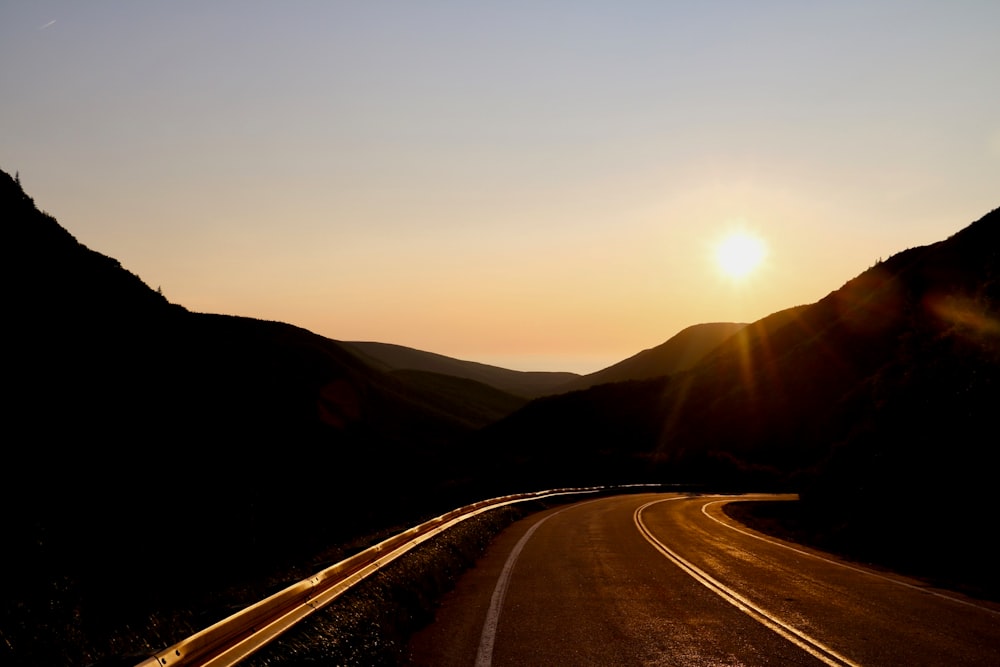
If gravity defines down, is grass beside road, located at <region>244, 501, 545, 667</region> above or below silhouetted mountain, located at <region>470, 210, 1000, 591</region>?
below

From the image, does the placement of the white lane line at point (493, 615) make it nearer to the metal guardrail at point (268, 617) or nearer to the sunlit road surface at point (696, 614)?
the sunlit road surface at point (696, 614)

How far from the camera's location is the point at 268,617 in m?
6.86

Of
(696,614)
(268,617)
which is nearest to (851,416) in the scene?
(696,614)

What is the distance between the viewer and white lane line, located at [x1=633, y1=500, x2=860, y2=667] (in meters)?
7.90

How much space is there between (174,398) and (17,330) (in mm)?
10230

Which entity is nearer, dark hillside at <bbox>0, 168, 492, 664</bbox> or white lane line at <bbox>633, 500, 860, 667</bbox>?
white lane line at <bbox>633, 500, 860, 667</bbox>

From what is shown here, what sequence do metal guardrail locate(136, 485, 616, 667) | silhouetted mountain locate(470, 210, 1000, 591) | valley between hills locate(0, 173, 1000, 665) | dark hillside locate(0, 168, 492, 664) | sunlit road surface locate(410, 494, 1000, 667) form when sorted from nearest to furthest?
1. metal guardrail locate(136, 485, 616, 667)
2. sunlit road surface locate(410, 494, 1000, 667)
3. dark hillside locate(0, 168, 492, 664)
4. valley between hills locate(0, 173, 1000, 665)
5. silhouetted mountain locate(470, 210, 1000, 591)

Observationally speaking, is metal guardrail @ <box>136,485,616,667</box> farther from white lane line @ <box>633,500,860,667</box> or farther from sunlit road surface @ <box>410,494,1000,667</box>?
white lane line @ <box>633,500,860,667</box>

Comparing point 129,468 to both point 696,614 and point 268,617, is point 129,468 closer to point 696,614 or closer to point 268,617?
point 696,614

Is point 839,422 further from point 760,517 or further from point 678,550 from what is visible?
point 678,550

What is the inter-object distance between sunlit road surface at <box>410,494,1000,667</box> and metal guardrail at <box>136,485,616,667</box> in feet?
3.94

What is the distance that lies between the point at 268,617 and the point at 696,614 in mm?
5963

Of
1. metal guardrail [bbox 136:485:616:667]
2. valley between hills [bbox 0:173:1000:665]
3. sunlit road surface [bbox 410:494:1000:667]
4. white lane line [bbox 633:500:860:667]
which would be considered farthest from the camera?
valley between hills [bbox 0:173:1000:665]

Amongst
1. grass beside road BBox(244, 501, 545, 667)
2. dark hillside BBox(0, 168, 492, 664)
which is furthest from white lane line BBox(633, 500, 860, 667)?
dark hillside BBox(0, 168, 492, 664)
